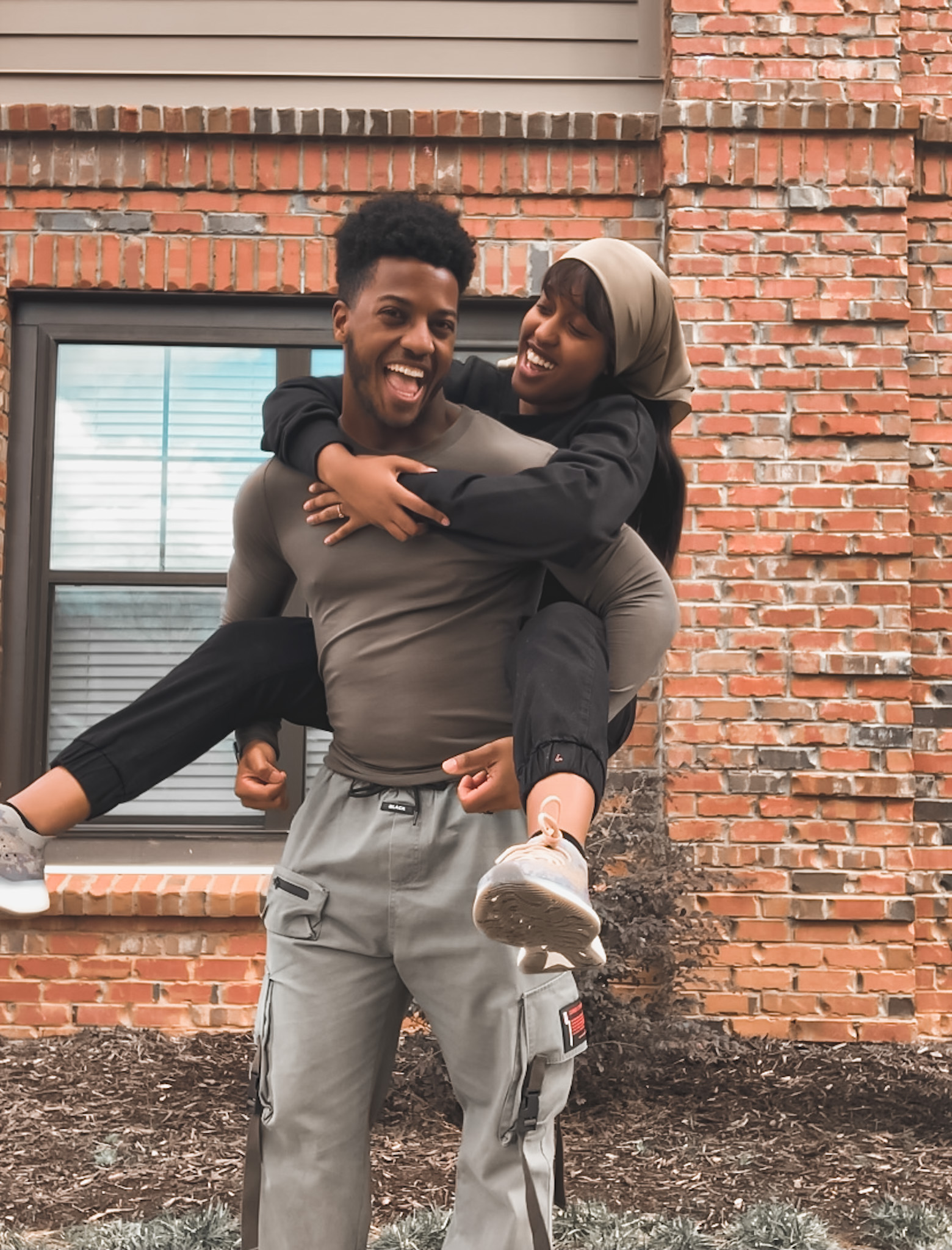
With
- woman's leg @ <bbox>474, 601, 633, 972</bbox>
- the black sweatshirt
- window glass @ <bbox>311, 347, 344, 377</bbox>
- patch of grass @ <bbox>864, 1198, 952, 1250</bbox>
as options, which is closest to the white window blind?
window glass @ <bbox>311, 347, 344, 377</bbox>

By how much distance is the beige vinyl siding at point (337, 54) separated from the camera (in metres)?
5.34

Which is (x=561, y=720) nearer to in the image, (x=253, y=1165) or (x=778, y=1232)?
(x=253, y=1165)

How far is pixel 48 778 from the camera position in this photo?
7.23ft

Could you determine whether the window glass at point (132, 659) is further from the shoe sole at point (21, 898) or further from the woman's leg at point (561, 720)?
the woman's leg at point (561, 720)

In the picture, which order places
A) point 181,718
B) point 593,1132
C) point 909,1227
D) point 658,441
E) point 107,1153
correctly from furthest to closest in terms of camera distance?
point 593,1132 < point 107,1153 < point 909,1227 < point 658,441 < point 181,718

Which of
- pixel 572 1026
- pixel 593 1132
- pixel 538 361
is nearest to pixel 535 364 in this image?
pixel 538 361

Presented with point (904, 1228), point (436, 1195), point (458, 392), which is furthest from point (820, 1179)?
point (458, 392)

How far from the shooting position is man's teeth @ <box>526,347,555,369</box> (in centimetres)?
238

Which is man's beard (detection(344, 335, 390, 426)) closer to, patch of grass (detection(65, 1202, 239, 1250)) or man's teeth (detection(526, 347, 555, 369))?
man's teeth (detection(526, 347, 555, 369))

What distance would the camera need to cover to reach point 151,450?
5.43 m

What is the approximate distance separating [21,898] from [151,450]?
357 centimetres

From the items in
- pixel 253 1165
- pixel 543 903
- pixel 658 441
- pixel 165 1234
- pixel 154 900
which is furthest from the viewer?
pixel 154 900

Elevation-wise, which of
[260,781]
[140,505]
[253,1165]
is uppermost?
[140,505]

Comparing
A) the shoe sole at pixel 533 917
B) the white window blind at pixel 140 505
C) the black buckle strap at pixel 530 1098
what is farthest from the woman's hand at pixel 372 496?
the white window blind at pixel 140 505
